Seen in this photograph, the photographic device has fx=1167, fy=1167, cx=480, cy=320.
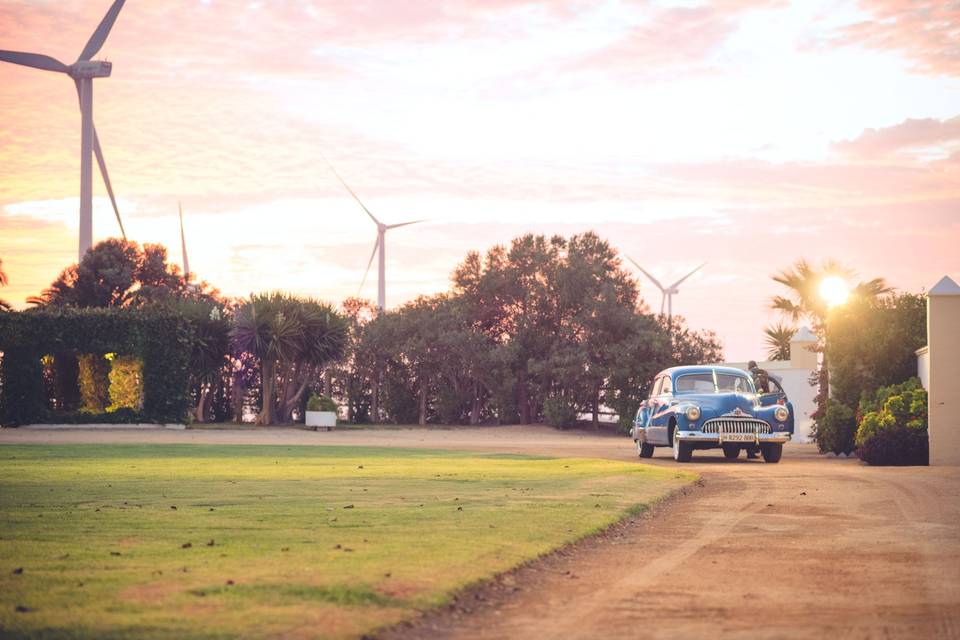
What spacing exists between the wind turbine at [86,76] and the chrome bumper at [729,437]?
34.4 m

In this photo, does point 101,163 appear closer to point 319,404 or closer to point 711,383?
point 319,404

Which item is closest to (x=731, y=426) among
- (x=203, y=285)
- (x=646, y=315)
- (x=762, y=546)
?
(x=762, y=546)

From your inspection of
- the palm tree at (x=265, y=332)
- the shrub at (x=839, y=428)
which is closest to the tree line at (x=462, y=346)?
the palm tree at (x=265, y=332)

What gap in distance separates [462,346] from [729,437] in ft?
99.5

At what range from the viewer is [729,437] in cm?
2530

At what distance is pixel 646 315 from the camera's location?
54031 millimetres

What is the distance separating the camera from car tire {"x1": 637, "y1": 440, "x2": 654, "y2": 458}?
2856cm

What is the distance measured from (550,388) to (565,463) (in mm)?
31071

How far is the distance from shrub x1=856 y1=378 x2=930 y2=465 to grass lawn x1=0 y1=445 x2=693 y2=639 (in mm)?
8182

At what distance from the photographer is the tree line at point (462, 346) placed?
2019 inches

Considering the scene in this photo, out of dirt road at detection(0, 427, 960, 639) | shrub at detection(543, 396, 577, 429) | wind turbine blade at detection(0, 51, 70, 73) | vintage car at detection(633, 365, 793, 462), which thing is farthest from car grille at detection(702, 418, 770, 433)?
wind turbine blade at detection(0, 51, 70, 73)

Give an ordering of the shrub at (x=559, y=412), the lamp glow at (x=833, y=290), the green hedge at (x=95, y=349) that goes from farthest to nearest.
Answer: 1. the shrub at (x=559, y=412)
2. the green hedge at (x=95, y=349)
3. the lamp glow at (x=833, y=290)

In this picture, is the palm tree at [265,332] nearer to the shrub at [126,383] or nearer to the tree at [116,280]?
the shrub at [126,383]

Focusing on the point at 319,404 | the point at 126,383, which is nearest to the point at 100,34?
the point at 126,383
